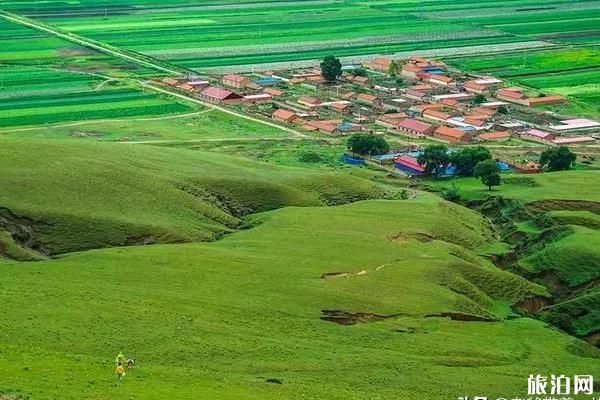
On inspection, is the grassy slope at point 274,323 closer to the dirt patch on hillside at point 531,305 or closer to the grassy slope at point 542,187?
the dirt patch on hillside at point 531,305

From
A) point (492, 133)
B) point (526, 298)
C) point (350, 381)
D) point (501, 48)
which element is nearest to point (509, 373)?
point (350, 381)

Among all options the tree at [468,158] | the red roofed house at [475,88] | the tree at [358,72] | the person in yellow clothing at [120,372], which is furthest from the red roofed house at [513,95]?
the person in yellow clothing at [120,372]

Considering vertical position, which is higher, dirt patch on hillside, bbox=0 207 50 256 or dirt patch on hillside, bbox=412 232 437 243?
dirt patch on hillside, bbox=0 207 50 256

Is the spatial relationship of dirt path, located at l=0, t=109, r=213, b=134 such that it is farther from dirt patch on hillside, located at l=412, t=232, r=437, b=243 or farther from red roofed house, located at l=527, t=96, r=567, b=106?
dirt patch on hillside, located at l=412, t=232, r=437, b=243

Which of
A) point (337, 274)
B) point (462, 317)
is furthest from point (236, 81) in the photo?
point (462, 317)

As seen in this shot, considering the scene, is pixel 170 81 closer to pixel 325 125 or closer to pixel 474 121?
pixel 325 125

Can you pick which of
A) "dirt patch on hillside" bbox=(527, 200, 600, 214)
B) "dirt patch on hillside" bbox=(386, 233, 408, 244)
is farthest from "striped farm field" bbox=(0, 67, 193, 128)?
"dirt patch on hillside" bbox=(386, 233, 408, 244)
